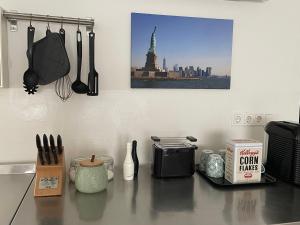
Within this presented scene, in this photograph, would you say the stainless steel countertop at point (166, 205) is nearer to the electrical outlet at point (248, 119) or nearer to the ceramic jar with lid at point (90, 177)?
the ceramic jar with lid at point (90, 177)

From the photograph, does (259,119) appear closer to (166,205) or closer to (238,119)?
(238,119)

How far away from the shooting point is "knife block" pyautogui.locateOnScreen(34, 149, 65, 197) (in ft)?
3.53

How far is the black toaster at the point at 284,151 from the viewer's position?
123 cm


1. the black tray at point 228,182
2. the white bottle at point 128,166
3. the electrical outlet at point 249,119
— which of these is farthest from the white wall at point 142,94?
the black tray at point 228,182

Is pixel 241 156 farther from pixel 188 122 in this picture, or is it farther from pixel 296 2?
pixel 296 2

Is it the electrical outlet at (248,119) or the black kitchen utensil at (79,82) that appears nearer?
the black kitchen utensil at (79,82)

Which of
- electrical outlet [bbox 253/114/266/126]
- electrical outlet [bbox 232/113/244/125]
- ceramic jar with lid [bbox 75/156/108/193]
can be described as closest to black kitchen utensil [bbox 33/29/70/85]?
ceramic jar with lid [bbox 75/156/108/193]

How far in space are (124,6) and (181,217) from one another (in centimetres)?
103

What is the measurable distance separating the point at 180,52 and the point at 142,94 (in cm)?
31

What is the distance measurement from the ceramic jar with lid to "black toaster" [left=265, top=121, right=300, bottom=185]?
32.7 inches

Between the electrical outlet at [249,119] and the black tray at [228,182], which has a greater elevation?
the electrical outlet at [249,119]

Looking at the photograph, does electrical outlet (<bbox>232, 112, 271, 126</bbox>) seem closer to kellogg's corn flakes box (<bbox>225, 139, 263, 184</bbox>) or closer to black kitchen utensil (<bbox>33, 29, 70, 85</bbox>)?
kellogg's corn flakes box (<bbox>225, 139, 263, 184</bbox>)

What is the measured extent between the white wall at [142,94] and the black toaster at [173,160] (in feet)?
0.69

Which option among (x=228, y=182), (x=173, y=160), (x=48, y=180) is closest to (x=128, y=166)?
(x=173, y=160)
